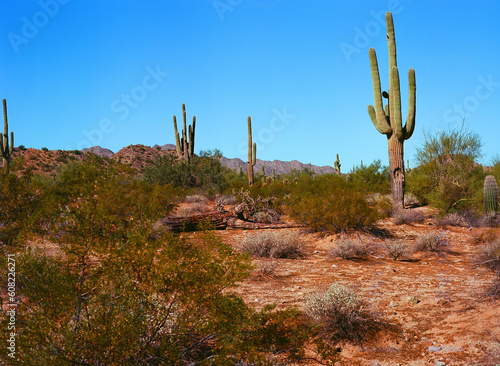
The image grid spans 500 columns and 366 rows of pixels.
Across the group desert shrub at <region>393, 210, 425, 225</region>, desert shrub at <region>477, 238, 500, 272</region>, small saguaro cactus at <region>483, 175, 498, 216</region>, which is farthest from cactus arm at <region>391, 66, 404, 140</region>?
desert shrub at <region>477, 238, 500, 272</region>

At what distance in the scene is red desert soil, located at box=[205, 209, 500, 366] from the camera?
4402mm

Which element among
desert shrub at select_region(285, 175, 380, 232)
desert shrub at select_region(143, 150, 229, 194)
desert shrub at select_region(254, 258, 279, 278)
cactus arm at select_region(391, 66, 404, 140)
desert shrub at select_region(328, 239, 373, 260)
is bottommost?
desert shrub at select_region(254, 258, 279, 278)

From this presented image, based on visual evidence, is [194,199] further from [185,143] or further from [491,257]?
[491,257]

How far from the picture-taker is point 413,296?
6191 mm

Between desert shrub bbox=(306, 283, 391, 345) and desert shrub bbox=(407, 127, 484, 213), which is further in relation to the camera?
desert shrub bbox=(407, 127, 484, 213)

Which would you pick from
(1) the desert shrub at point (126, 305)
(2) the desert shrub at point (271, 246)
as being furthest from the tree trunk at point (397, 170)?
(1) the desert shrub at point (126, 305)

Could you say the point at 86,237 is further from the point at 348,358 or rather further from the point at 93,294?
the point at 348,358

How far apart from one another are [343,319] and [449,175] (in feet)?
48.8

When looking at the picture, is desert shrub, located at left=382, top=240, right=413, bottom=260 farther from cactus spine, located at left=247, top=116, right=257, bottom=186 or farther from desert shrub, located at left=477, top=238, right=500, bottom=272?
cactus spine, located at left=247, top=116, right=257, bottom=186

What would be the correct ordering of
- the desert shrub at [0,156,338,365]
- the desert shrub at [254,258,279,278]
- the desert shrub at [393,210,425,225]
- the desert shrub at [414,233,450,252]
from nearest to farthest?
the desert shrub at [0,156,338,365] → the desert shrub at [254,258,279,278] → the desert shrub at [414,233,450,252] → the desert shrub at [393,210,425,225]

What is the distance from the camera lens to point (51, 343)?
2805 mm

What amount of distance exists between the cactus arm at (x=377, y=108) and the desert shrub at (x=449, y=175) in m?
3.29

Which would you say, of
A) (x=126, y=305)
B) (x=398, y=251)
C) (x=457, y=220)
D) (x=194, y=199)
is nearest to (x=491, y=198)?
(x=457, y=220)

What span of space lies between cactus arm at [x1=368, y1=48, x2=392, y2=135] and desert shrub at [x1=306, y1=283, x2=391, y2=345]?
12.9 m
